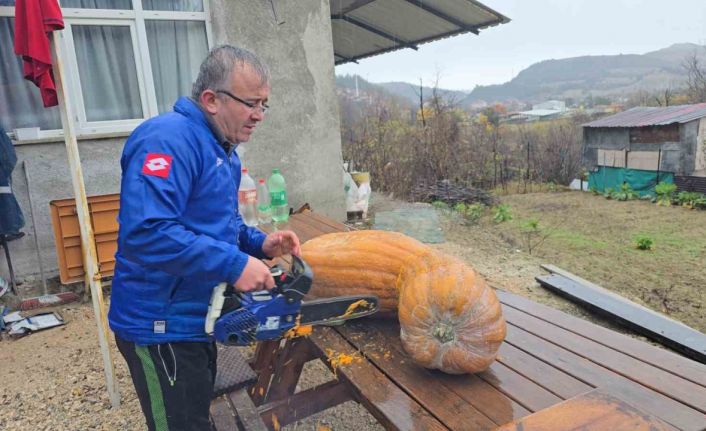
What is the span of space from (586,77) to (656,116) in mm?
85016

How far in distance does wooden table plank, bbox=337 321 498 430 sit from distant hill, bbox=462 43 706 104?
76705 millimetres

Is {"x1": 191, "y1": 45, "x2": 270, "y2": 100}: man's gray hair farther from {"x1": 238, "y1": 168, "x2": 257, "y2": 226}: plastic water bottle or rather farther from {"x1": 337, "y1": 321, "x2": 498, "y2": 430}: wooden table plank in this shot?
{"x1": 238, "y1": 168, "x2": 257, "y2": 226}: plastic water bottle

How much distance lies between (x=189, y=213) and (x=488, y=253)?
17.7ft

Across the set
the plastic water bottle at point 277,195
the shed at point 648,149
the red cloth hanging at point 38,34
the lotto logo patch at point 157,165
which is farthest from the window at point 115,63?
the shed at point 648,149

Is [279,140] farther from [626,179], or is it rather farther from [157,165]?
[626,179]

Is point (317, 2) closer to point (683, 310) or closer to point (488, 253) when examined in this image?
point (488, 253)

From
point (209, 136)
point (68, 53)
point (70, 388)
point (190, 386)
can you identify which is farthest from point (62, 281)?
point (209, 136)

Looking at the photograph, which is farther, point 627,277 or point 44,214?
point 627,277

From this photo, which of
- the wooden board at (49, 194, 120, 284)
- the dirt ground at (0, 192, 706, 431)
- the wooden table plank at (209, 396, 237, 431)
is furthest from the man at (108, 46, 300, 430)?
the wooden board at (49, 194, 120, 284)

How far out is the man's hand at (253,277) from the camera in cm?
154

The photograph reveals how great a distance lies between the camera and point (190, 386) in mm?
1817

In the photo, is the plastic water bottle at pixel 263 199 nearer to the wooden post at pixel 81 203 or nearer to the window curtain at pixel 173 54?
the window curtain at pixel 173 54

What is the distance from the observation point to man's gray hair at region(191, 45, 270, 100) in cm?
165

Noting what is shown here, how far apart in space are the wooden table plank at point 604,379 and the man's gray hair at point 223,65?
1.68 meters
